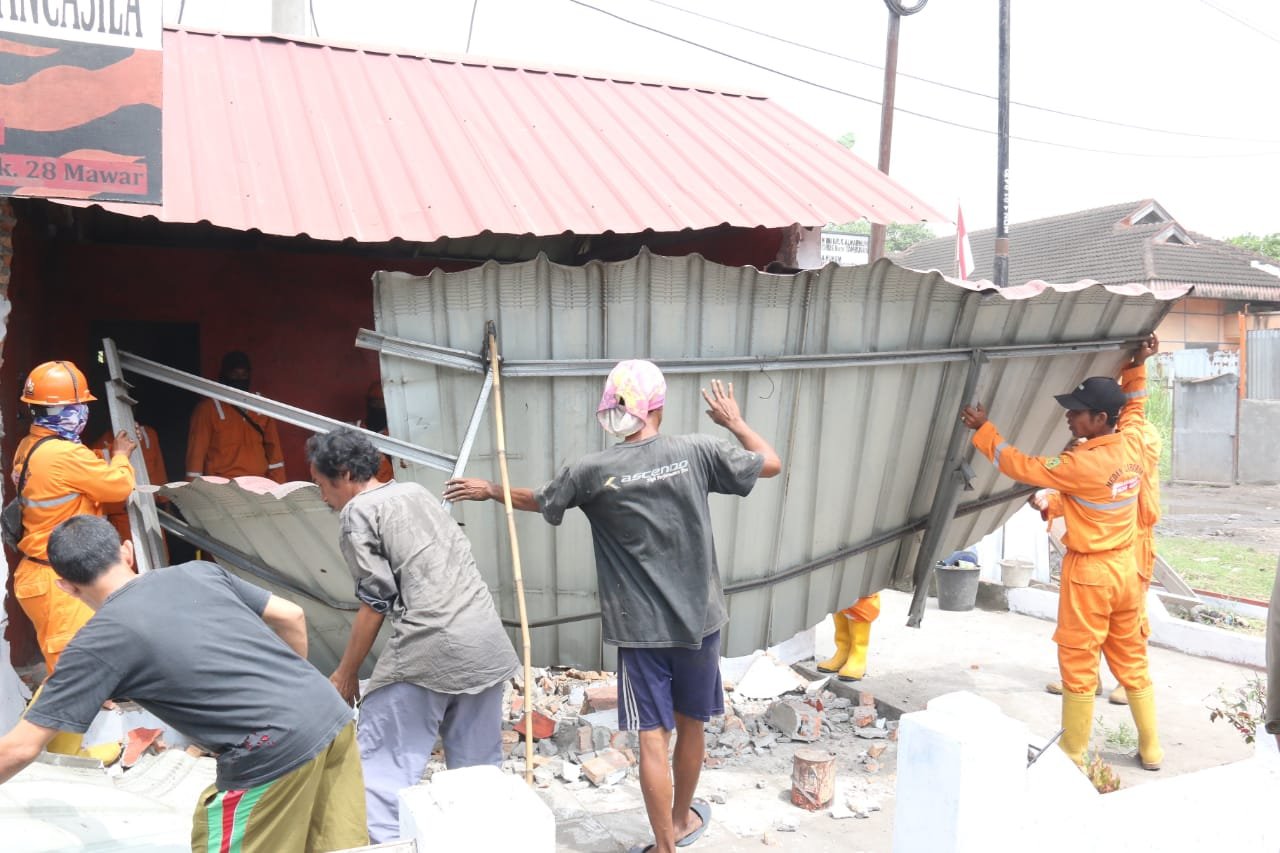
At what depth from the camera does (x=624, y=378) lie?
356 cm

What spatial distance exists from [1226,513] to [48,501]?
14.3 meters

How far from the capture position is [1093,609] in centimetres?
482

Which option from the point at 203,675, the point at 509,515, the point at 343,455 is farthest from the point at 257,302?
the point at 203,675

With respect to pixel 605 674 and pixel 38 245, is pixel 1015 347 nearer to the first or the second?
pixel 605 674

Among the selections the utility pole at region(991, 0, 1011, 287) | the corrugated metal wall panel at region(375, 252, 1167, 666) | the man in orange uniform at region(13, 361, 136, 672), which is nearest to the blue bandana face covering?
the man in orange uniform at region(13, 361, 136, 672)

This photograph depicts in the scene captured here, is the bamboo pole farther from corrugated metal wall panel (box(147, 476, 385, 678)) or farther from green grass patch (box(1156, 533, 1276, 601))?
green grass patch (box(1156, 533, 1276, 601))

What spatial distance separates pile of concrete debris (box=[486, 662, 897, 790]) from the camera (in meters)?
4.93

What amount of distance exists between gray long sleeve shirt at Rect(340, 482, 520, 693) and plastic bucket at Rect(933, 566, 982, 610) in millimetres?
5819

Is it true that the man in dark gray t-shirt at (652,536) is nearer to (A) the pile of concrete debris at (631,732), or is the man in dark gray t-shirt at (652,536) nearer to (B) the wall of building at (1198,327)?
(A) the pile of concrete debris at (631,732)

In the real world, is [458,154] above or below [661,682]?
above

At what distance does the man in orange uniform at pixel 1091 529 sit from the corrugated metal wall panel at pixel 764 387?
346mm

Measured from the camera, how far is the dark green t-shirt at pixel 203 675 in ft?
7.48

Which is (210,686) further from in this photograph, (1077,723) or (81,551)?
(1077,723)

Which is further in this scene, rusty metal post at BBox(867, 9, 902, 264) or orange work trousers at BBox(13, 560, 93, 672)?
rusty metal post at BBox(867, 9, 902, 264)
